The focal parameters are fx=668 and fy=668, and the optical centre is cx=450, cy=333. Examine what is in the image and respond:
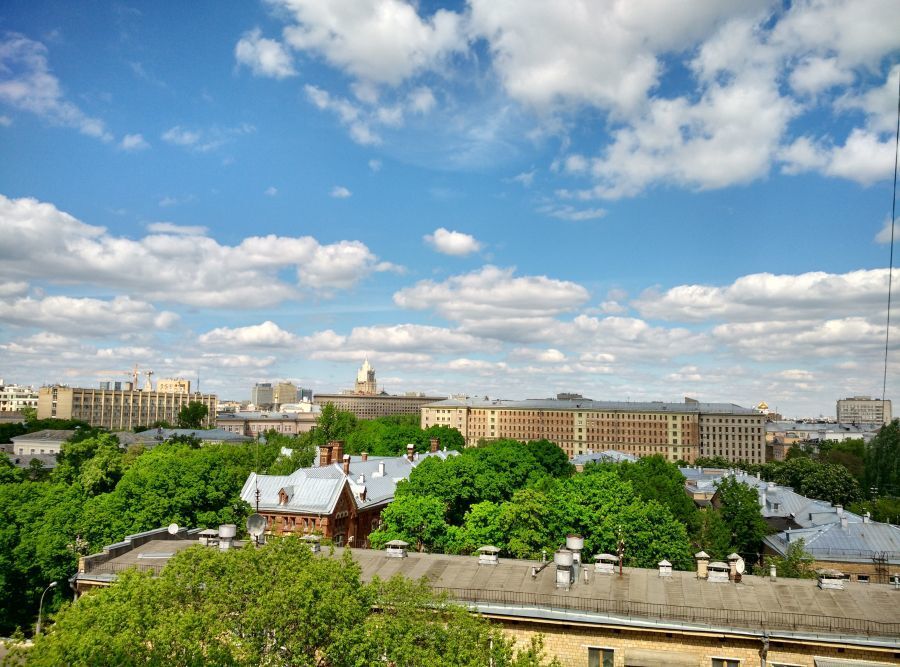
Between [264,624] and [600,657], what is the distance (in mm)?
13854

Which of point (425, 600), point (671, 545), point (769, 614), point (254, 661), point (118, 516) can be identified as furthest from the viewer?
point (118, 516)

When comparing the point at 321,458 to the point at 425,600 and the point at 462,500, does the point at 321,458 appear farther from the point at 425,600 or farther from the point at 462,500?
the point at 425,600

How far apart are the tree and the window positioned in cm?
3378

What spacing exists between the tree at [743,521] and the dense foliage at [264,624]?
42198mm

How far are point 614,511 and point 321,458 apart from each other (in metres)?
39.8

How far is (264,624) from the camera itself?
21.5 meters

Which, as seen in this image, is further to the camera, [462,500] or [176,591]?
[462,500]

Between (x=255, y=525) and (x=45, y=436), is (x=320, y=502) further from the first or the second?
(x=45, y=436)

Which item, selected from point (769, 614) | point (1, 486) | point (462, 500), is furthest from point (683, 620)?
point (1, 486)

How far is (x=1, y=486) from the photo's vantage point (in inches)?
2032

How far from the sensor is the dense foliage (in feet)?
67.4

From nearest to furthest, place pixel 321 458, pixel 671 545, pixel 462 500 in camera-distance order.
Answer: pixel 671 545
pixel 462 500
pixel 321 458

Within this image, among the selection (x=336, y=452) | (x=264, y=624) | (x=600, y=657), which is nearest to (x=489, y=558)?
(x=600, y=657)

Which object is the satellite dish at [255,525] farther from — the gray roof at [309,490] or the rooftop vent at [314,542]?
the gray roof at [309,490]
